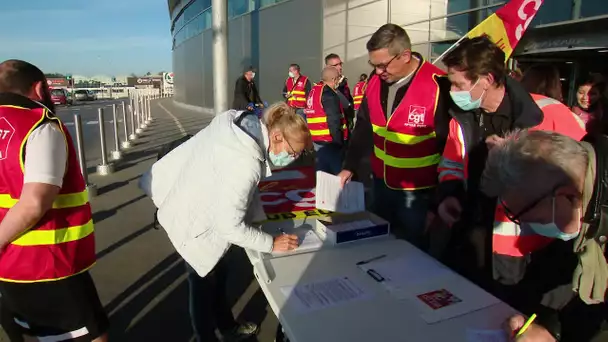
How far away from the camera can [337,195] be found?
8.00ft

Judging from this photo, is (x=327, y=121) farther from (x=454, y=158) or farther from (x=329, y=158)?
(x=454, y=158)

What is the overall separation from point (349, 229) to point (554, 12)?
7400mm

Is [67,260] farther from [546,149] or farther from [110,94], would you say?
[110,94]

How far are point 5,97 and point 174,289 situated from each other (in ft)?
6.81

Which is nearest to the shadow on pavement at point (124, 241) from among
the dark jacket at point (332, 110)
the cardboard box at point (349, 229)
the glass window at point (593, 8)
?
the dark jacket at point (332, 110)

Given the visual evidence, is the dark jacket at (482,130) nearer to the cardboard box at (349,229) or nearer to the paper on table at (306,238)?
the cardboard box at (349,229)

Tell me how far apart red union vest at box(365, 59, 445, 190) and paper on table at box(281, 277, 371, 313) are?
1194 millimetres

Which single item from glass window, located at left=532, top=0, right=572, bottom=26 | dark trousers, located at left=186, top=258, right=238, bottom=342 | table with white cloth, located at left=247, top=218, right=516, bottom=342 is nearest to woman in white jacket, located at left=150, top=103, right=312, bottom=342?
table with white cloth, located at left=247, top=218, right=516, bottom=342

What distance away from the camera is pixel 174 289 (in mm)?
3422

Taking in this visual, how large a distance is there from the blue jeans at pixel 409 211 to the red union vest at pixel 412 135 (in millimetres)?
52

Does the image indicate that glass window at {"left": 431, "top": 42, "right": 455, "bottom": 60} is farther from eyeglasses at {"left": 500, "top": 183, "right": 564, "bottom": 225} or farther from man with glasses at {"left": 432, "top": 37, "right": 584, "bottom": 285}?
eyeglasses at {"left": 500, "top": 183, "right": 564, "bottom": 225}

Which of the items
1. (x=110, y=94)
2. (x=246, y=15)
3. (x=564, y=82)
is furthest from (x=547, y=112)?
(x=110, y=94)

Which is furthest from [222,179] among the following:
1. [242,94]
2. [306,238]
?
[242,94]

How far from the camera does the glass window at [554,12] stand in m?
7.29
